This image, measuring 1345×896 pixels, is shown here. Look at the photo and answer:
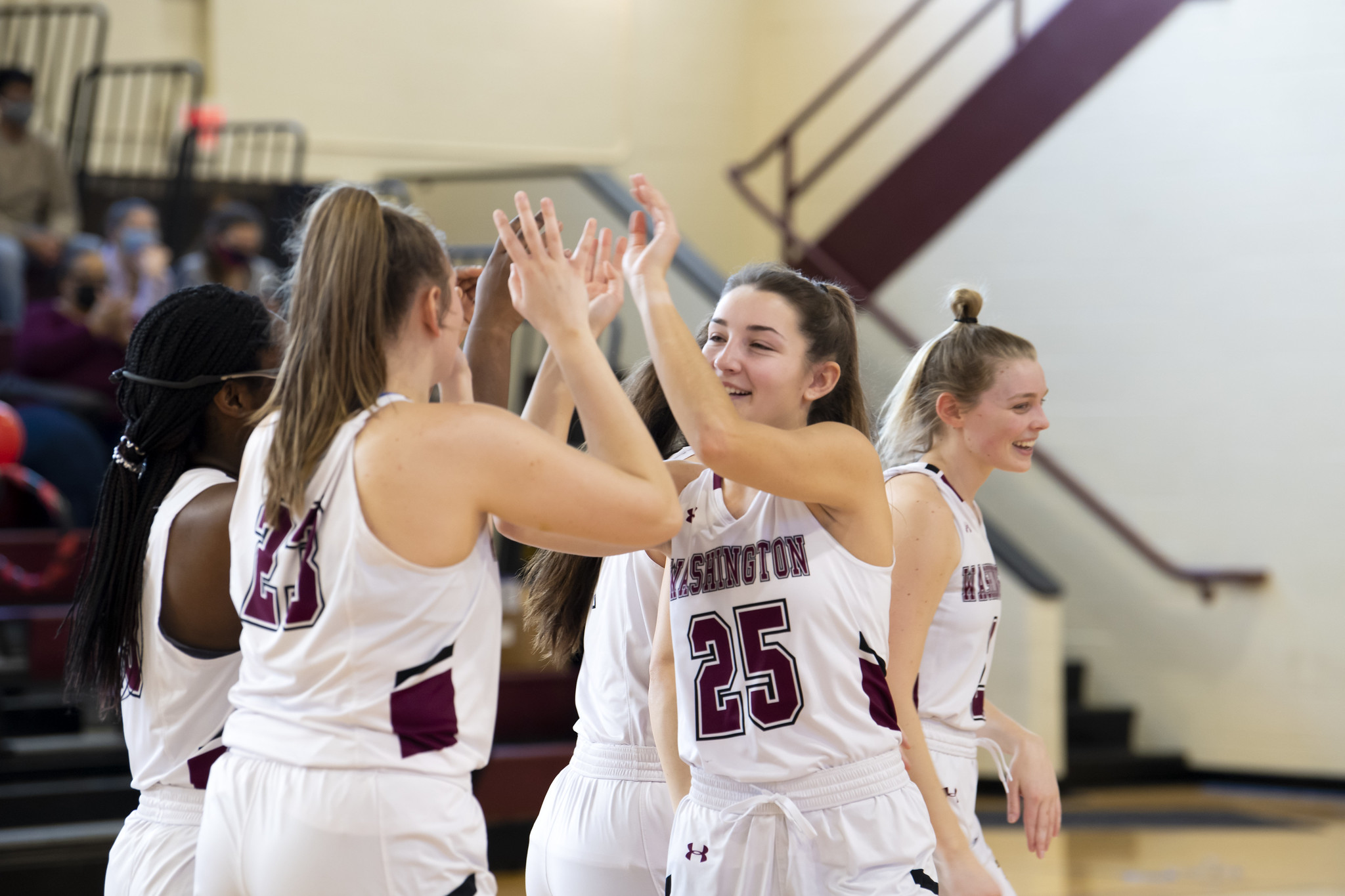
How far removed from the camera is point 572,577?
229 cm

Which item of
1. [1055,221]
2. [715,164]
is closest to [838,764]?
[1055,221]

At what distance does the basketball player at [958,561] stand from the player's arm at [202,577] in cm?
96

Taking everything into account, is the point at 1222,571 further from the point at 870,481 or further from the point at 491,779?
the point at 870,481

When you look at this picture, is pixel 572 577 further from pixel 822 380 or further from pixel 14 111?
pixel 14 111

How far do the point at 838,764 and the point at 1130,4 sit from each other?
6.29 metres

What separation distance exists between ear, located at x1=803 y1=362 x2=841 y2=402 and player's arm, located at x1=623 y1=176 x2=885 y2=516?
0.55 ft

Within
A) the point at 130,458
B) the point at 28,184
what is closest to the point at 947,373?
the point at 130,458

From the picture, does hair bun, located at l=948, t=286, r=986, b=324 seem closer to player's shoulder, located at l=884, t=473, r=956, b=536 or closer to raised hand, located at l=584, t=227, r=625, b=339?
player's shoulder, located at l=884, t=473, r=956, b=536

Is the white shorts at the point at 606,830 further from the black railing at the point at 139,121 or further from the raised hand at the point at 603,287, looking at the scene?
the black railing at the point at 139,121

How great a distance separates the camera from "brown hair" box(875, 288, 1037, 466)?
238 centimetres

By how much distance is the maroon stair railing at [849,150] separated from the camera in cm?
691

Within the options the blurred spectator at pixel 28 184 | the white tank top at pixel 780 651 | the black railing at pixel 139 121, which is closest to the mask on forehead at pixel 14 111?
the blurred spectator at pixel 28 184

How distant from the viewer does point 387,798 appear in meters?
1.45

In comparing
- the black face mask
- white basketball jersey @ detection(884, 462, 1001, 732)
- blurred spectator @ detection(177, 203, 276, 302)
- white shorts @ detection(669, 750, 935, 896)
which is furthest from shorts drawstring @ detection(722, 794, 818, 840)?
the black face mask
